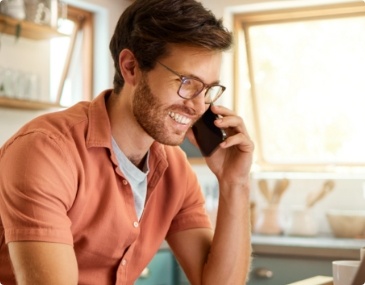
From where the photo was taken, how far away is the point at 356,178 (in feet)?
13.0

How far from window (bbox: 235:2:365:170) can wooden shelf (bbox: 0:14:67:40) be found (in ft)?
4.37

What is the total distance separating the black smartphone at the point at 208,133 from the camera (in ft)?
6.01

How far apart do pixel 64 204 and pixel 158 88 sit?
1.37 ft

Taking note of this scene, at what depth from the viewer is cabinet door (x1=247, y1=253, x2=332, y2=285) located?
3203mm

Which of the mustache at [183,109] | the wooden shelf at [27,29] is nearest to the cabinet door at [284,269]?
the wooden shelf at [27,29]

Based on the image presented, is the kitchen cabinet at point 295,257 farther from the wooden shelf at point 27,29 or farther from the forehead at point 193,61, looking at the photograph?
the forehead at point 193,61

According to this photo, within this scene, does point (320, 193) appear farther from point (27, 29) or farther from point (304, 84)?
point (27, 29)

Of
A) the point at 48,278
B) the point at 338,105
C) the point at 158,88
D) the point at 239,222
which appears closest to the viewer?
the point at 48,278

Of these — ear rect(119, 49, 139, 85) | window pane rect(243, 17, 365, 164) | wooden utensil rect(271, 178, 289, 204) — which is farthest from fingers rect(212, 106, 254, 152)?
window pane rect(243, 17, 365, 164)

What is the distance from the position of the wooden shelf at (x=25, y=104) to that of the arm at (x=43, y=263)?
220 cm

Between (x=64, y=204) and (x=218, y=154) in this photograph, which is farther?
(x=218, y=154)

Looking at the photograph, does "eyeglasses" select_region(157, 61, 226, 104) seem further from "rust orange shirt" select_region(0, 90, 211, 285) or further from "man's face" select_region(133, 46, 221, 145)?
"rust orange shirt" select_region(0, 90, 211, 285)

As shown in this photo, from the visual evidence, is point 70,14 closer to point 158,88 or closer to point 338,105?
point 338,105

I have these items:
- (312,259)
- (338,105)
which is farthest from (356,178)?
(312,259)
